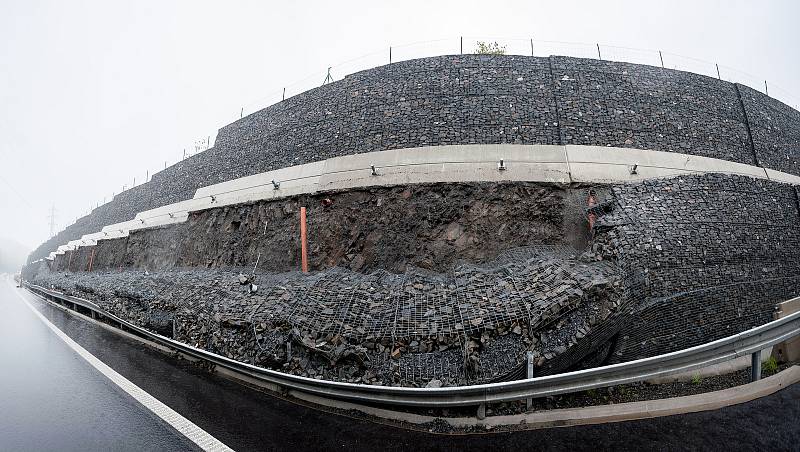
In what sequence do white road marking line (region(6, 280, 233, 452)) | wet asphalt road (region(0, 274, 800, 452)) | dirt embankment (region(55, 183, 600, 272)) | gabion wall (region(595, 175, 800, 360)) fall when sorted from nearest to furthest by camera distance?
wet asphalt road (region(0, 274, 800, 452)), white road marking line (region(6, 280, 233, 452)), gabion wall (region(595, 175, 800, 360)), dirt embankment (region(55, 183, 600, 272))

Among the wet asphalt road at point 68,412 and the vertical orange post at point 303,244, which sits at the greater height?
the vertical orange post at point 303,244

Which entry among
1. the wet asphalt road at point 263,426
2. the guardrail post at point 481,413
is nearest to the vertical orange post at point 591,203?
the wet asphalt road at point 263,426

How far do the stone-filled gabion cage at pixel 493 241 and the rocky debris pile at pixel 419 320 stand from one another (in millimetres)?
39

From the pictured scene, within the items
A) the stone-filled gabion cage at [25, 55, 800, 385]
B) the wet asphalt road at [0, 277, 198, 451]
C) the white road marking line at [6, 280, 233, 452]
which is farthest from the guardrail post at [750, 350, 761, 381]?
the wet asphalt road at [0, 277, 198, 451]

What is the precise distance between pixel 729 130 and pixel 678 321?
361 inches

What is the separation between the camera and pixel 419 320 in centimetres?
654

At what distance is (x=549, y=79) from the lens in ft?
37.7

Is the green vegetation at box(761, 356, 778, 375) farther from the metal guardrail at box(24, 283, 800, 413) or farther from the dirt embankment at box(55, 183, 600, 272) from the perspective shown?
the dirt embankment at box(55, 183, 600, 272)

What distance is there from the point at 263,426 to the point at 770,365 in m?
8.15

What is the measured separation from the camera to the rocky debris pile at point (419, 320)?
19.2ft

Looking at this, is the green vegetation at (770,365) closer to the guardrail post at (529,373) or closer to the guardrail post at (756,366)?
the guardrail post at (756,366)

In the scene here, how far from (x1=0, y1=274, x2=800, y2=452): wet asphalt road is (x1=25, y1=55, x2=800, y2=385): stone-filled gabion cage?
3.83 feet

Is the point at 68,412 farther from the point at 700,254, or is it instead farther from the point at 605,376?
the point at 700,254

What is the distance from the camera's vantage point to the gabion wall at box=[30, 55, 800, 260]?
10805 mm
